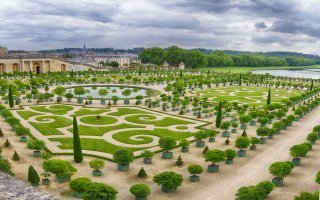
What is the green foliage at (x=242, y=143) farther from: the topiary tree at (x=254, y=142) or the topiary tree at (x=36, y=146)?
the topiary tree at (x=36, y=146)

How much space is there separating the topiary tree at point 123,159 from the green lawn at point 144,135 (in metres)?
8.89

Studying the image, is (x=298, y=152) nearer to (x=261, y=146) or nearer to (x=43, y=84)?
(x=261, y=146)

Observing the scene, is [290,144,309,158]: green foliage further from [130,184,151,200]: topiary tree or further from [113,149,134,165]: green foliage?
[130,184,151,200]: topiary tree

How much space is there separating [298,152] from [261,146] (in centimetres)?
754

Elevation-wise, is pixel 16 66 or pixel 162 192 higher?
pixel 16 66

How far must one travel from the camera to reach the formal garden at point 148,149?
27391 mm

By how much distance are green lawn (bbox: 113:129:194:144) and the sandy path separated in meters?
10.5

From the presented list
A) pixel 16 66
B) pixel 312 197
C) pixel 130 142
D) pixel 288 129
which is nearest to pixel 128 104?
pixel 130 142

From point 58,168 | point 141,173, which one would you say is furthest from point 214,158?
point 58,168

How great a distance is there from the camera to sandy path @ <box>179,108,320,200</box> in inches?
1076

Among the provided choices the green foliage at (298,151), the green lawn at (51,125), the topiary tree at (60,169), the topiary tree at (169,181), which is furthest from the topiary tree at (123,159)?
the green foliage at (298,151)

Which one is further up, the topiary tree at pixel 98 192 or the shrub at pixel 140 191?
the topiary tree at pixel 98 192

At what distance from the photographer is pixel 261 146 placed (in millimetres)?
41062

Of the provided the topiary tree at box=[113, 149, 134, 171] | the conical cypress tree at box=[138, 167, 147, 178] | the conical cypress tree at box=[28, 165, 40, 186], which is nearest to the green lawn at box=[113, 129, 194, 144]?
the topiary tree at box=[113, 149, 134, 171]
